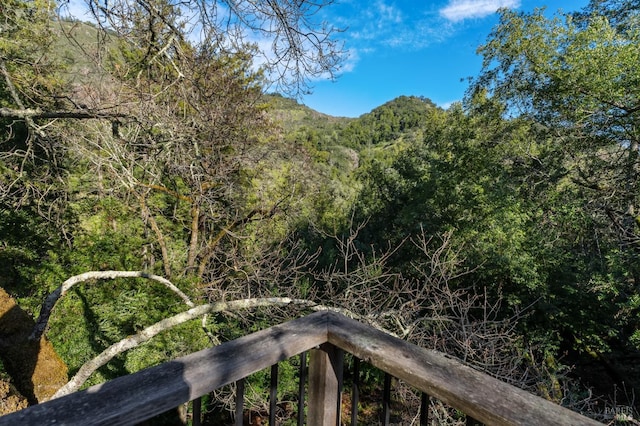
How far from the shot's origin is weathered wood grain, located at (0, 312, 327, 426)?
646 mm

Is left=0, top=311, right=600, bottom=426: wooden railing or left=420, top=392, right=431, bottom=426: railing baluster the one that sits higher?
left=0, top=311, right=600, bottom=426: wooden railing

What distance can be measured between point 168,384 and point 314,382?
1.77 feet

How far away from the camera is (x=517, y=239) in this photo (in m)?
8.98

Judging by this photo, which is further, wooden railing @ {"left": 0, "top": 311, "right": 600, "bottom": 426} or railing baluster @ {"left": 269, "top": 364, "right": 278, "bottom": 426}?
railing baluster @ {"left": 269, "top": 364, "right": 278, "bottom": 426}

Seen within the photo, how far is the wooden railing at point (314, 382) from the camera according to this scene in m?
0.68

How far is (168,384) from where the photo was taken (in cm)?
77

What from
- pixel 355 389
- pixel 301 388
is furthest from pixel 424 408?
pixel 301 388

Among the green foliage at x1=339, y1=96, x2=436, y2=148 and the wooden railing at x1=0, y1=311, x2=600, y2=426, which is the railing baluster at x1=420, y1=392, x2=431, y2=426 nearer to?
the wooden railing at x1=0, y1=311, x2=600, y2=426

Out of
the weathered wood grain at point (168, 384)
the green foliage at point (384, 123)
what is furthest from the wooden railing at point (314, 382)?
the green foliage at point (384, 123)

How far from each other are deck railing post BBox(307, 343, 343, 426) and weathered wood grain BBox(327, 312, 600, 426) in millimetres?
77

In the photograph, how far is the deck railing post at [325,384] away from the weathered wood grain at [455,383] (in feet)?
0.25

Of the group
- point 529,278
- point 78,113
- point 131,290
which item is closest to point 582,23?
point 529,278

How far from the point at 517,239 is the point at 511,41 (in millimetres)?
5704

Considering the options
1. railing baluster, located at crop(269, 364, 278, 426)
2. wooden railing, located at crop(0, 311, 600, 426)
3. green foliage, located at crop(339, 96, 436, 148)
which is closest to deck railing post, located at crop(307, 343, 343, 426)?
wooden railing, located at crop(0, 311, 600, 426)
